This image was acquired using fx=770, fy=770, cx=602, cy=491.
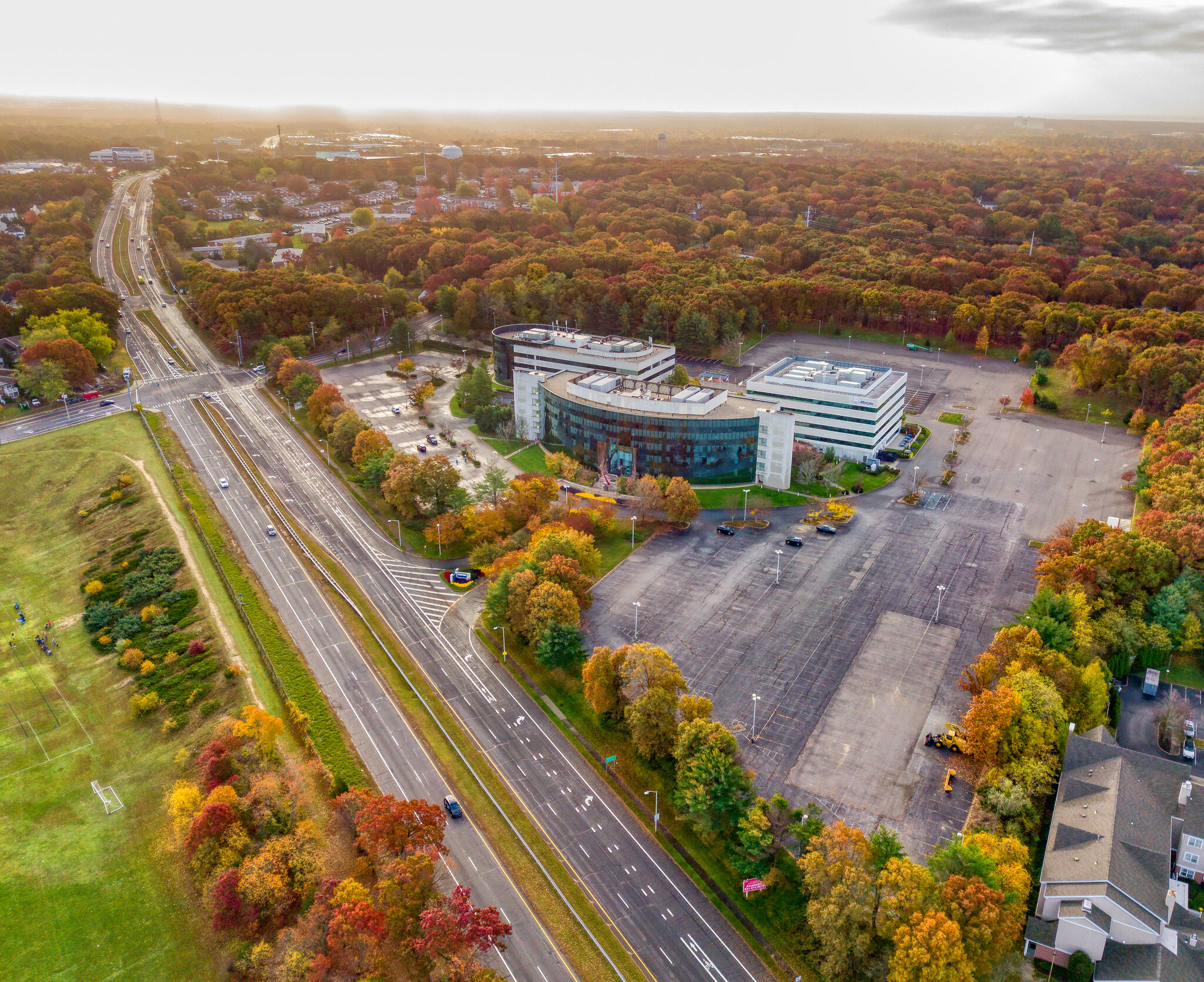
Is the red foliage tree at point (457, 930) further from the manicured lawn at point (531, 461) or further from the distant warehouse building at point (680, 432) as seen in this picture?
the distant warehouse building at point (680, 432)

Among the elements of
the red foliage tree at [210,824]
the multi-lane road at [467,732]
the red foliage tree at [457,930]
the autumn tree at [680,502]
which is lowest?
the multi-lane road at [467,732]

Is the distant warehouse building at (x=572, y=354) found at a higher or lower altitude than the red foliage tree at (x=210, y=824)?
higher

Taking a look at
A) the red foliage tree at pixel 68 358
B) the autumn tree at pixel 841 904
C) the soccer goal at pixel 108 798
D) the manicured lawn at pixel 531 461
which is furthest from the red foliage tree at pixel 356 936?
the red foliage tree at pixel 68 358

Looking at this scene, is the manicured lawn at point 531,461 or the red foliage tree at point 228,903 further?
the manicured lawn at point 531,461

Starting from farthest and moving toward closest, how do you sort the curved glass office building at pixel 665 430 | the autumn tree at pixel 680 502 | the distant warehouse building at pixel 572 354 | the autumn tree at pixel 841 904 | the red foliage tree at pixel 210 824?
1. the distant warehouse building at pixel 572 354
2. the curved glass office building at pixel 665 430
3. the autumn tree at pixel 680 502
4. the red foliage tree at pixel 210 824
5. the autumn tree at pixel 841 904

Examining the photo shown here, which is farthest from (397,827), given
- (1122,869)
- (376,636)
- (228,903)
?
(1122,869)

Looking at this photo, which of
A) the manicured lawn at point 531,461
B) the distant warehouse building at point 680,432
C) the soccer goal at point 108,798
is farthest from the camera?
the manicured lawn at point 531,461

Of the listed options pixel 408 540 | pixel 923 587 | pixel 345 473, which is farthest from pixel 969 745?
pixel 345 473
